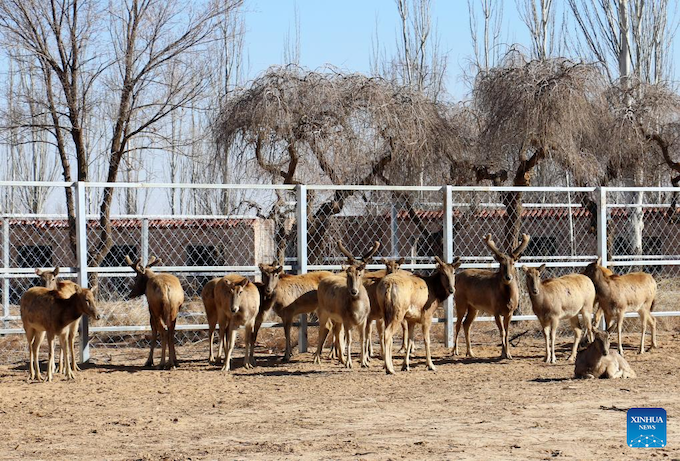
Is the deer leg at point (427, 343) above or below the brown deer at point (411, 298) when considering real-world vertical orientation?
below

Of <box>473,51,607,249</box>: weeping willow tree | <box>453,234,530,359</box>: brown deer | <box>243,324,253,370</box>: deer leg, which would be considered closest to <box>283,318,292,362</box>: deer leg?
<box>243,324,253,370</box>: deer leg

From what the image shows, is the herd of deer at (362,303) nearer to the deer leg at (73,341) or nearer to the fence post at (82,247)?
the deer leg at (73,341)

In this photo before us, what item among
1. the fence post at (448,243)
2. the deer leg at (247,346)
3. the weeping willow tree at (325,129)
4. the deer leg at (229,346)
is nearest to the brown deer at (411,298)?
the fence post at (448,243)

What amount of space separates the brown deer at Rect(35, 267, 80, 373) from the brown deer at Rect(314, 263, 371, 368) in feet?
10.7

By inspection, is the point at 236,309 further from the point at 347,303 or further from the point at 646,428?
the point at 646,428

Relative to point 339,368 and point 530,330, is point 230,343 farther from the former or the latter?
point 530,330

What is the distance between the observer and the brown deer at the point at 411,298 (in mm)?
12469

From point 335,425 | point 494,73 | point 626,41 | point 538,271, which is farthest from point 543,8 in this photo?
point 335,425

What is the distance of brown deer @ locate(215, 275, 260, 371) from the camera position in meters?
12.7

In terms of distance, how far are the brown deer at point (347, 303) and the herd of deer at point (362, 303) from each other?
13 millimetres

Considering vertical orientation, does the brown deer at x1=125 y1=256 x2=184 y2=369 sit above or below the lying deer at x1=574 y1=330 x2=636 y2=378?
above

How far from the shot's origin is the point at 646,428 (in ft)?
26.6

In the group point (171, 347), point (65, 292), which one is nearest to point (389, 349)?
point (171, 347)

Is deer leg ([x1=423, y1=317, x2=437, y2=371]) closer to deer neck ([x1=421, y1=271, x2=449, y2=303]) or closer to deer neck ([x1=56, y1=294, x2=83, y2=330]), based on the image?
deer neck ([x1=421, y1=271, x2=449, y2=303])
